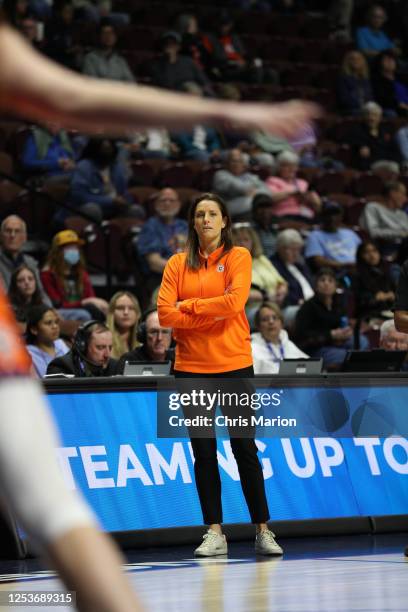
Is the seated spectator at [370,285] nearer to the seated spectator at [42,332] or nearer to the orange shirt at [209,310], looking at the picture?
the seated spectator at [42,332]

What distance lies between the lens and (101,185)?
45.2 feet

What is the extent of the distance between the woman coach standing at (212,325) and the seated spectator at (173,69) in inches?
357

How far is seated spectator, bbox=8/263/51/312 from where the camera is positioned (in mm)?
10719

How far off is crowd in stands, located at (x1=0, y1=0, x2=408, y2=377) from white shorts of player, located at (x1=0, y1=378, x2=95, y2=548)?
645 centimetres

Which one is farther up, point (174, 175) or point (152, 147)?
point (152, 147)

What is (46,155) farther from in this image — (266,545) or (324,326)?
(266,545)

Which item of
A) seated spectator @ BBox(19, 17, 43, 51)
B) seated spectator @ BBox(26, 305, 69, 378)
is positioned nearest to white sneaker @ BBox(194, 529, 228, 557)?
seated spectator @ BBox(26, 305, 69, 378)

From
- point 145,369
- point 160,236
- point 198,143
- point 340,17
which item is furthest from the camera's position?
point 340,17

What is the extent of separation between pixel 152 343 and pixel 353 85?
9.87 metres

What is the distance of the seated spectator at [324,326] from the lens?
466 inches

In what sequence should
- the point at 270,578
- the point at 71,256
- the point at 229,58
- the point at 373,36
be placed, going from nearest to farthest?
the point at 270,578 < the point at 71,256 < the point at 229,58 < the point at 373,36

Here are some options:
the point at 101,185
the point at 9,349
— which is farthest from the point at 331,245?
the point at 9,349

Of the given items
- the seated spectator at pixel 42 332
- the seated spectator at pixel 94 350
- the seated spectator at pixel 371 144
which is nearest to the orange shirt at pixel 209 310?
the seated spectator at pixel 94 350

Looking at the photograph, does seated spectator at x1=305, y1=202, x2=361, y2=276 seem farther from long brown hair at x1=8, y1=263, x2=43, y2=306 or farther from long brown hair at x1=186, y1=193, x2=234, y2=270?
long brown hair at x1=186, y1=193, x2=234, y2=270
